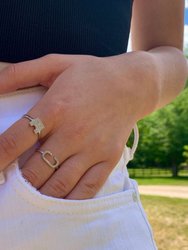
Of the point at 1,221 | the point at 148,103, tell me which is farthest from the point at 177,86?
the point at 1,221

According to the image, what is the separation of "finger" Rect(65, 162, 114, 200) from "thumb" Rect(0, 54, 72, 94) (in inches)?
7.1

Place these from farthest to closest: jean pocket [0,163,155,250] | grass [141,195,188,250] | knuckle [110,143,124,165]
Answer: grass [141,195,188,250]
knuckle [110,143,124,165]
jean pocket [0,163,155,250]

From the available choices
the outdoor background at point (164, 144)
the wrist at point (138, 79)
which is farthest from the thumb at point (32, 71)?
the outdoor background at point (164, 144)

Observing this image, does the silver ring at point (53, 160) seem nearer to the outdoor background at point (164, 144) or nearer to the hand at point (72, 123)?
the hand at point (72, 123)

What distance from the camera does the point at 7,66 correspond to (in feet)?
2.68

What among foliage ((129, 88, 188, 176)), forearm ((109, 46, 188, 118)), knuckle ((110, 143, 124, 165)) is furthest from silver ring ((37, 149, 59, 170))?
foliage ((129, 88, 188, 176))

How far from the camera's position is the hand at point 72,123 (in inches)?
29.0

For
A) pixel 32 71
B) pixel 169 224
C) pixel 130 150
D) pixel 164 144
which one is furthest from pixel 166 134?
pixel 32 71

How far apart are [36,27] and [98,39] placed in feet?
0.44

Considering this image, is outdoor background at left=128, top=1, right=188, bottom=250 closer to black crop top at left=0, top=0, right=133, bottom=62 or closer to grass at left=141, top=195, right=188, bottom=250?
grass at left=141, top=195, right=188, bottom=250

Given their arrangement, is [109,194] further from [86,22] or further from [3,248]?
[86,22]

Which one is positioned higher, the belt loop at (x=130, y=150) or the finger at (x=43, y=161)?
the finger at (x=43, y=161)

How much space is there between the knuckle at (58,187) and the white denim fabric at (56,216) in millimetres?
16

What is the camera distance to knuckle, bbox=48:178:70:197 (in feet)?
2.41
